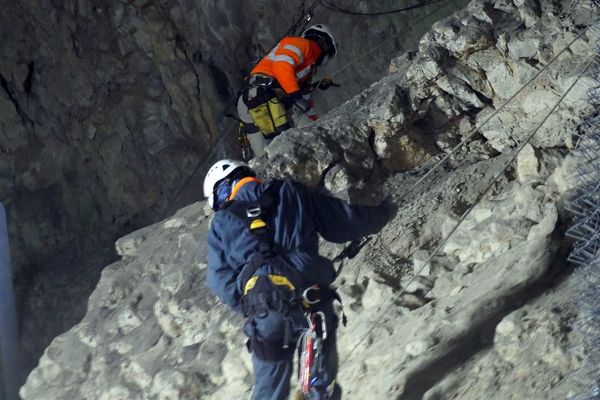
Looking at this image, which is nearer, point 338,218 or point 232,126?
point 338,218

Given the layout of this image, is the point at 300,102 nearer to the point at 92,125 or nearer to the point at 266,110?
the point at 266,110

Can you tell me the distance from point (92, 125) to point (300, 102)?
3001 millimetres

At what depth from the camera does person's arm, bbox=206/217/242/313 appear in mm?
5332

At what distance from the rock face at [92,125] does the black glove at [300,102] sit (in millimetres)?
2610

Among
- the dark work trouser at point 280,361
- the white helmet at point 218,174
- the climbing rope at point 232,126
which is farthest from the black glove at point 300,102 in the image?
the dark work trouser at point 280,361

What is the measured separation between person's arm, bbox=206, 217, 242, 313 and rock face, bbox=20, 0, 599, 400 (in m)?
0.88

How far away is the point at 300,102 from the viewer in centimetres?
869

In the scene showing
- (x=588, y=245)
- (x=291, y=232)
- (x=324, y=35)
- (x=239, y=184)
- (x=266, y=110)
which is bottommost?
(x=588, y=245)

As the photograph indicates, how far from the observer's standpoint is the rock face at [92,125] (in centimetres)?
1002

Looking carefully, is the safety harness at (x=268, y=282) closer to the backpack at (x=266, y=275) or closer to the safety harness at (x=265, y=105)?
the backpack at (x=266, y=275)

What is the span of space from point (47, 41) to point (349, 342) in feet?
19.7

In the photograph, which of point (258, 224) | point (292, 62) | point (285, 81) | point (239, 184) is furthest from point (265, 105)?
point (258, 224)

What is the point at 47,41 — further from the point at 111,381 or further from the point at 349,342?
the point at 349,342

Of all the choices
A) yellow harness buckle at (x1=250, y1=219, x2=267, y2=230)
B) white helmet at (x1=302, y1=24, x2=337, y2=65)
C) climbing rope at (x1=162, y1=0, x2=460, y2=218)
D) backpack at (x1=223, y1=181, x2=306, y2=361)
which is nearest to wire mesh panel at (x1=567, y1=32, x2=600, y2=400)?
backpack at (x1=223, y1=181, x2=306, y2=361)
